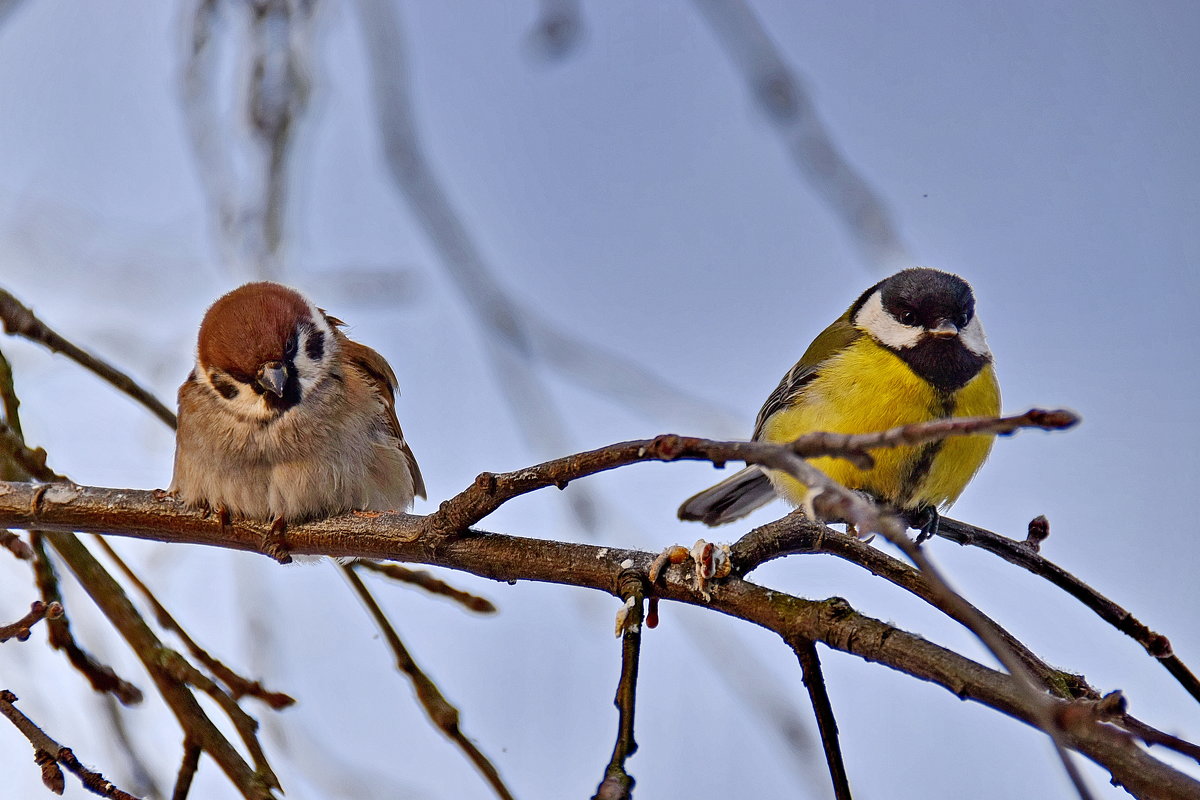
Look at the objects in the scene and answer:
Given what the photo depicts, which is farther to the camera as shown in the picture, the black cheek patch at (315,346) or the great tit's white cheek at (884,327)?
the great tit's white cheek at (884,327)

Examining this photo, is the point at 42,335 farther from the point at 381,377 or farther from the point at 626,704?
the point at 626,704

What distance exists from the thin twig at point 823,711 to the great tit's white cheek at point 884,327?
2251 mm

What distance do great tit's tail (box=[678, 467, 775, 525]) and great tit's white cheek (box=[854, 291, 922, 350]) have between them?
2.19 ft

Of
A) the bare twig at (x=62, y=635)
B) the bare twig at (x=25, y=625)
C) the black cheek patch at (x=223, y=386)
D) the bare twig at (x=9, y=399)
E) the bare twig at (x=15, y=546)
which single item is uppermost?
the black cheek patch at (x=223, y=386)

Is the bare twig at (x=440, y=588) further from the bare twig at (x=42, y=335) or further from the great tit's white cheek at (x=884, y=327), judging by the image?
the great tit's white cheek at (x=884, y=327)

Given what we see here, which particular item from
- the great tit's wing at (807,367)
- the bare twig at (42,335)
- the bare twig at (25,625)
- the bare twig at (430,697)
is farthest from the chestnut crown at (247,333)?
the great tit's wing at (807,367)

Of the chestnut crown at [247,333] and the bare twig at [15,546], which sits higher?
the chestnut crown at [247,333]

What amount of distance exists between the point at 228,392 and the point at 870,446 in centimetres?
230

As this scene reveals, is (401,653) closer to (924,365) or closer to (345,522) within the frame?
(345,522)

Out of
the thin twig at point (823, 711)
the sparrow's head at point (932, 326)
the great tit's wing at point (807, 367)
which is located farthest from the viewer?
the great tit's wing at point (807, 367)

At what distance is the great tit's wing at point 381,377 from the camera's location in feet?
10.8

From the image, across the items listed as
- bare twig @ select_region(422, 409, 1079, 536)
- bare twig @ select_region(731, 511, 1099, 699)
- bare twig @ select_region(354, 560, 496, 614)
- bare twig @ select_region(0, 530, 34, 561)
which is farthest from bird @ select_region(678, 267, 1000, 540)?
bare twig @ select_region(0, 530, 34, 561)

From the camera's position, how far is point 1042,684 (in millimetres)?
1761

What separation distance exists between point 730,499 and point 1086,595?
2.04 m
